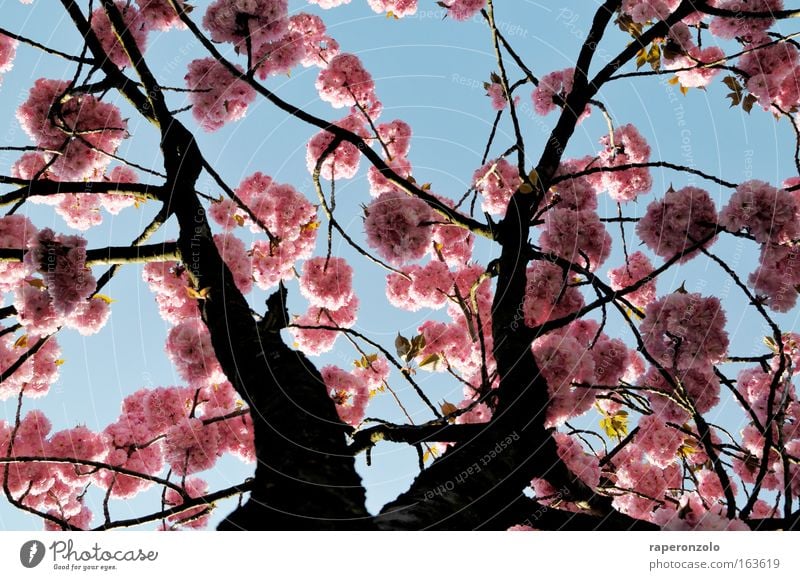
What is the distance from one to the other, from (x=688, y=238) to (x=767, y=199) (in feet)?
1.59

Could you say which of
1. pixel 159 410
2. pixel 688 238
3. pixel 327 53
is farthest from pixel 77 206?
pixel 688 238

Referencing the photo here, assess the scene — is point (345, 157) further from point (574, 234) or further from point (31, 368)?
point (31, 368)

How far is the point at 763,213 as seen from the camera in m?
3.38

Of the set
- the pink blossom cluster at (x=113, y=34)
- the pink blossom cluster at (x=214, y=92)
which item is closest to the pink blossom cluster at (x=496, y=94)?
the pink blossom cluster at (x=214, y=92)

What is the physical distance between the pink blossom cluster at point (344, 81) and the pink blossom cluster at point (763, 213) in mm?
3406

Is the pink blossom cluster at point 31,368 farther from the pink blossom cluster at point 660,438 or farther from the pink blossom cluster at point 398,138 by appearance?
the pink blossom cluster at point 660,438

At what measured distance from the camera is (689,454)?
4328 millimetres

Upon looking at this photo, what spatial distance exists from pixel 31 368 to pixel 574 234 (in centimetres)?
410

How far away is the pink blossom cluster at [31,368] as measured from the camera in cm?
423

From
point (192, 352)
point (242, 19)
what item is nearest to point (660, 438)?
point (192, 352)

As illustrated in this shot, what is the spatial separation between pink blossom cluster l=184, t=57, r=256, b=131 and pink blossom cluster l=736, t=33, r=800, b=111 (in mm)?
3846

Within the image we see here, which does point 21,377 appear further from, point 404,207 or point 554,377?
point 554,377
